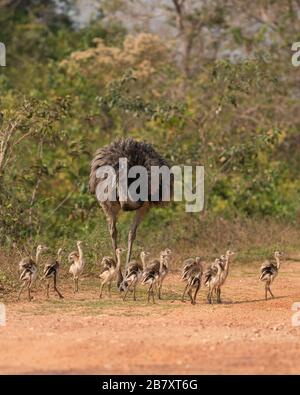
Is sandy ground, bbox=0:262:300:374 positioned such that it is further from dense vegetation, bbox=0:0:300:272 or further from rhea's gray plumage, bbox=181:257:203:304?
dense vegetation, bbox=0:0:300:272

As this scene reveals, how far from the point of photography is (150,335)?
29.1 feet

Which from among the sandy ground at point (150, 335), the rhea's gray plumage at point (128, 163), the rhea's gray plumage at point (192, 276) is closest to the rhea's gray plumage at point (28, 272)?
the sandy ground at point (150, 335)

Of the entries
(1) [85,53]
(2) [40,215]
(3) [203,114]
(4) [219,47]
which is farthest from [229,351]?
(4) [219,47]

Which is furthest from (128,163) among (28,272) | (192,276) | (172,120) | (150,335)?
(172,120)

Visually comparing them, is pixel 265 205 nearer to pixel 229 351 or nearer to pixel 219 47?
pixel 219 47

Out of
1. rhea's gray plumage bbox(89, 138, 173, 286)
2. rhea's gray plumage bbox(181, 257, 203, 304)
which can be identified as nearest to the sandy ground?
rhea's gray plumage bbox(181, 257, 203, 304)

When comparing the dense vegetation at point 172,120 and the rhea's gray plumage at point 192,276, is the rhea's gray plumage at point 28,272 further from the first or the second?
the dense vegetation at point 172,120

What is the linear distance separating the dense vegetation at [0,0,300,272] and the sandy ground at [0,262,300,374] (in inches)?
103

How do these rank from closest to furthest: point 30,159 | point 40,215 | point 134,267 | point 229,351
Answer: point 229,351 < point 134,267 < point 40,215 < point 30,159

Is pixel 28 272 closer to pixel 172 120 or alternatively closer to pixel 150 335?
pixel 150 335

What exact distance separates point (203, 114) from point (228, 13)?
21.6 ft

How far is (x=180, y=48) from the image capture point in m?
24.6

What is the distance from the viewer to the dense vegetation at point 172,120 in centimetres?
1507

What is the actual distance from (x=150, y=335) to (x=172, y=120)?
9.30 m
